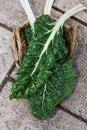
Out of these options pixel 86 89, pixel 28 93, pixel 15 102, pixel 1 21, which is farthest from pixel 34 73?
pixel 1 21

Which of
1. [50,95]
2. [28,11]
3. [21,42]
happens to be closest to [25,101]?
[50,95]

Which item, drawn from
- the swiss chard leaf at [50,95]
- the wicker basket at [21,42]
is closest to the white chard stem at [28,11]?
the wicker basket at [21,42]

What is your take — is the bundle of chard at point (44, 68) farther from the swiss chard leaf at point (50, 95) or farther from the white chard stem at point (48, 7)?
the white chard stem at point (48, 7)

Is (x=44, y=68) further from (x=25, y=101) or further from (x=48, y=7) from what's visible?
(x=48, y=7)

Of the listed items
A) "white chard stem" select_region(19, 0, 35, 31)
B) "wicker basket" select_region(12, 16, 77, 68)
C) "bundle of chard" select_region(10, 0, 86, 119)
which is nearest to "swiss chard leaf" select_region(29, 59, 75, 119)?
"bundle of chard" select_region(10, 0, 86, 119)

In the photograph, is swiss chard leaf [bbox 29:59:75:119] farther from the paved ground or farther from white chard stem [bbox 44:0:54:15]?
white chard stem [bbox 44:0:54:15]

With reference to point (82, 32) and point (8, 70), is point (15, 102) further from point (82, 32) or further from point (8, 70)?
point (82, 32)
